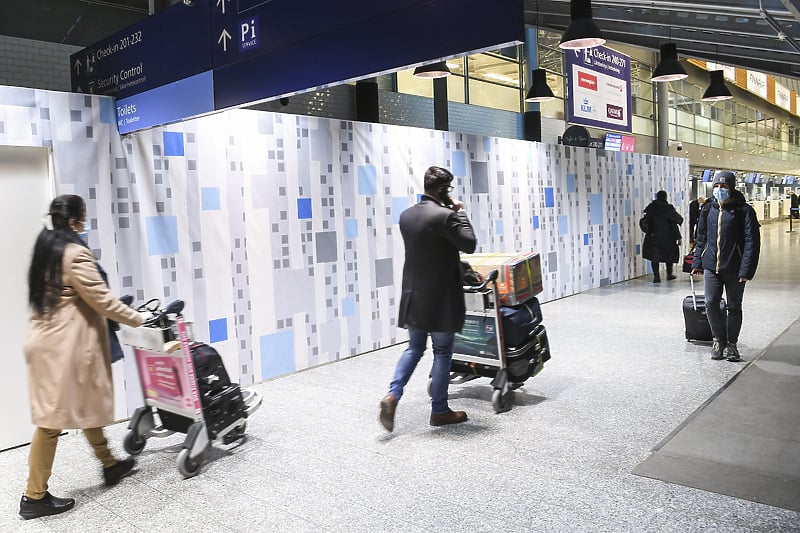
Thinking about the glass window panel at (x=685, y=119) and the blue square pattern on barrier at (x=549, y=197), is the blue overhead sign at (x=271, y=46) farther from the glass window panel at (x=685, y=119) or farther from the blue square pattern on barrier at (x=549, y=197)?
the glass window panel at (x=685, y=119)

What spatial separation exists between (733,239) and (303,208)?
12.7ft

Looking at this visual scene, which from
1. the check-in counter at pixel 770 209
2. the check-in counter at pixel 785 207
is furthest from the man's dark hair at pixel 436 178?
the check-in counter at pixel 785 207

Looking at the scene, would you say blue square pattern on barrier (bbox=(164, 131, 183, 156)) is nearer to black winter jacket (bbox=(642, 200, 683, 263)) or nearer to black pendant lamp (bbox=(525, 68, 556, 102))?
black pendant lamp (bbox=(525, 68, 556, 102))

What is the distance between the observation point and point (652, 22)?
9367mm

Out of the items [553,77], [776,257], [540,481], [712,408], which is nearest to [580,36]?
[712,408]

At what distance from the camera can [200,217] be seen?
216 inches

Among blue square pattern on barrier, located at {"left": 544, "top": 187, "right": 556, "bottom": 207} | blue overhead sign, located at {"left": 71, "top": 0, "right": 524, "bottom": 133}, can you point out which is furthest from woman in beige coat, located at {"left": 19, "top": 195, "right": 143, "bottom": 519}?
blue square pattern on barrier, located at {"left": 544, "top": 187, "right": 556, "bottom": 207}

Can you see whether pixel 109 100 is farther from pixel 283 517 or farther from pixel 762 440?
pixel 762 440

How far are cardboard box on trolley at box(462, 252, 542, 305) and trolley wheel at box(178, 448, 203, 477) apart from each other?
2311mm

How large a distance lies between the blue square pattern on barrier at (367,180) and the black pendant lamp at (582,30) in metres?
2.52

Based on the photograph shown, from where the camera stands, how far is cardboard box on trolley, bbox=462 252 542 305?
16.0ft

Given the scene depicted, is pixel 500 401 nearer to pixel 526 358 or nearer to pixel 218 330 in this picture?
pixel 526 358

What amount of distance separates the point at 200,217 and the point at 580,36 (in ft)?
14.2

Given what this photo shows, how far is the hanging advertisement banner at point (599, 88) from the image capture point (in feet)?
41.5
